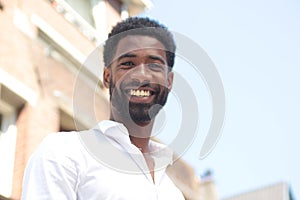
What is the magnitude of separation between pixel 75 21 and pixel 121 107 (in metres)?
9.37

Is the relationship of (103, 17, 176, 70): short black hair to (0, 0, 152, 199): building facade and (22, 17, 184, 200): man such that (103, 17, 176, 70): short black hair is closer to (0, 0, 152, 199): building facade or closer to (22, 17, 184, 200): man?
(22, 17, 184, 200): man

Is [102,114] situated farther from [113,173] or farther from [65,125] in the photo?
[113,173]

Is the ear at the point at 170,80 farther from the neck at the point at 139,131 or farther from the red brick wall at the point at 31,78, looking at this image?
the red brick wall at the point at 31,78

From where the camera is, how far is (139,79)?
215 centimetres

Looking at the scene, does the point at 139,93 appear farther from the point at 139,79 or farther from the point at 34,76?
the point at 34,76

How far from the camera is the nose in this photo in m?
2.14

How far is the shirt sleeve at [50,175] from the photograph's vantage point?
1938 millimetres

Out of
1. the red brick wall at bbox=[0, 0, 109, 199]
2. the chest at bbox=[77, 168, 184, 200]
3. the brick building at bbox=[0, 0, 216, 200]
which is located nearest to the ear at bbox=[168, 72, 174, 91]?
the chest at bbox=[77, 168, 184, 200]

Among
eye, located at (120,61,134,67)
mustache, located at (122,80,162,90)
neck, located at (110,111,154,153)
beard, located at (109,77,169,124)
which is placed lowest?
neck, located at (110,111,154,153)

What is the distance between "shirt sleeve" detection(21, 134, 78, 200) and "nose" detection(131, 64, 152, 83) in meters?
0.32

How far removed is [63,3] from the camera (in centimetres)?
1112

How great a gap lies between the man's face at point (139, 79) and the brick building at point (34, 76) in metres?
5.60

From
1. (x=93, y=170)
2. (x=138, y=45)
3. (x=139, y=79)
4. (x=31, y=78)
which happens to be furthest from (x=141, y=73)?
(x=31, y=78)

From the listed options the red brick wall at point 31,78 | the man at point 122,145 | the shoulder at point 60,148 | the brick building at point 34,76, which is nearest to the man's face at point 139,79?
the man at point 122,145
